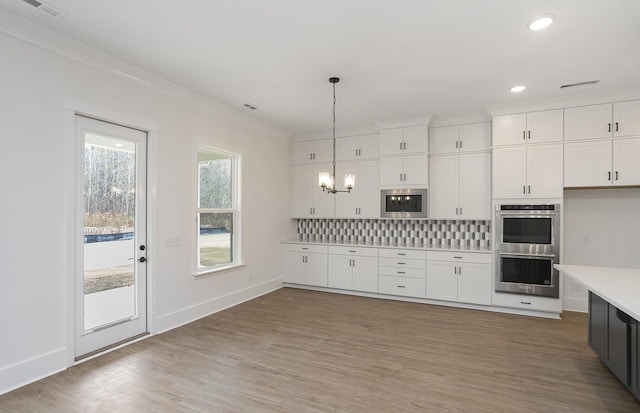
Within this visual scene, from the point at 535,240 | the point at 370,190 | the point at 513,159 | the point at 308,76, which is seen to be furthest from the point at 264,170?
the point at 535,240

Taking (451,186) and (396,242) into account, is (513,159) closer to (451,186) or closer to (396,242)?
(451,186)

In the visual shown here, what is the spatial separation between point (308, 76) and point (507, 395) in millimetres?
3523

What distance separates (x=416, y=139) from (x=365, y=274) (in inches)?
94.7

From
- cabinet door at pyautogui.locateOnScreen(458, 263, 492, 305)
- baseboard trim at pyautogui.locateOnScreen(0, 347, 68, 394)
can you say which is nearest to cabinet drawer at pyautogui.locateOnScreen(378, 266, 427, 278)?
cabinet door at pyautogui.locateOnScreen(458, 263, 492, 305)

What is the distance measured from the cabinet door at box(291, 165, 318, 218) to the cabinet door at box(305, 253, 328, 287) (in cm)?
86

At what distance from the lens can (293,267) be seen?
6219mm

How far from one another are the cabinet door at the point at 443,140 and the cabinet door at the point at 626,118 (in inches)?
75.1

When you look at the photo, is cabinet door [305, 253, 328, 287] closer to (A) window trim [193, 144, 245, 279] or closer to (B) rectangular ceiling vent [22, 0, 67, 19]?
(A) window trim [193, 144, 245, 279]

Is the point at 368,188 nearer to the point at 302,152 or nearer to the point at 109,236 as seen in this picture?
the point at 302,152

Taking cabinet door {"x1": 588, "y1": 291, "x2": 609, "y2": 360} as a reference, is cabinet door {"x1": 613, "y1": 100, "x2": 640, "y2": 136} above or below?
above

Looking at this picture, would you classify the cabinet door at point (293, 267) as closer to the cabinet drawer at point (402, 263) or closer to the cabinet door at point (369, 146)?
the cabinet drawer at point (402, 263)

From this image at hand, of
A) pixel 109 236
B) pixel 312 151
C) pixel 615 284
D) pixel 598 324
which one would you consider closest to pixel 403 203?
pixel 312 151

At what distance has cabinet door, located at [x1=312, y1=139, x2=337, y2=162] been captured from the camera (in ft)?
20.4

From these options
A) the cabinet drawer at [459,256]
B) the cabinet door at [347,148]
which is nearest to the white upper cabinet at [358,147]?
the cabinet door at [347,148]
